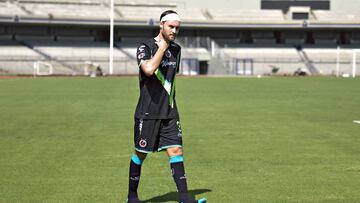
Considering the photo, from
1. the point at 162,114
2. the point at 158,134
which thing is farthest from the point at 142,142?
the point at 162,114

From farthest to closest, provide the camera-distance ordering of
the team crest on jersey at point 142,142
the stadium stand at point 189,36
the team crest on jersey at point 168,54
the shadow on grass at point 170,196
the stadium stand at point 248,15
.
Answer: the stadium stand at point 248,15
the stadium stand at point 189,36
the shadow on grass at point 170,196
the team crest on jersey at point 142,142
the team crest on jersey at point 168,54

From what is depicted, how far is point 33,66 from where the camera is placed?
2581 inches

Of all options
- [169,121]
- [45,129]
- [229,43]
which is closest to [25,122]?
[45,129]

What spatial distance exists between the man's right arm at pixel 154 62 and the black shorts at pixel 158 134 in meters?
0.53

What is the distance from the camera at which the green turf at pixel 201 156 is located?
24.8ft

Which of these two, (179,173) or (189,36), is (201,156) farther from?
(189,36)

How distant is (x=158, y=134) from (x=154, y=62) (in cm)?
75

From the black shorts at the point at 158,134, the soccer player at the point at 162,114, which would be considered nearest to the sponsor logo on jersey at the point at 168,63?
the soccer player at the point at 162,114

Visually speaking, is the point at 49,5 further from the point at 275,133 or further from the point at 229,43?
the point at 275,133

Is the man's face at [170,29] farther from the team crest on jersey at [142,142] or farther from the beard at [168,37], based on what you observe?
the team crest on jersey at [142,142]

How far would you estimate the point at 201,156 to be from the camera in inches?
413

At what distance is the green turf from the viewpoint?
297 inches

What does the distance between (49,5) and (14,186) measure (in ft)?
216

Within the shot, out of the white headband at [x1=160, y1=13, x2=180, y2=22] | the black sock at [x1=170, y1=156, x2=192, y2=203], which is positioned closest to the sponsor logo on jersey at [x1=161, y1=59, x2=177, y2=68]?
the white headband at [x1=160, y1=13, x2=180, y2=22]
